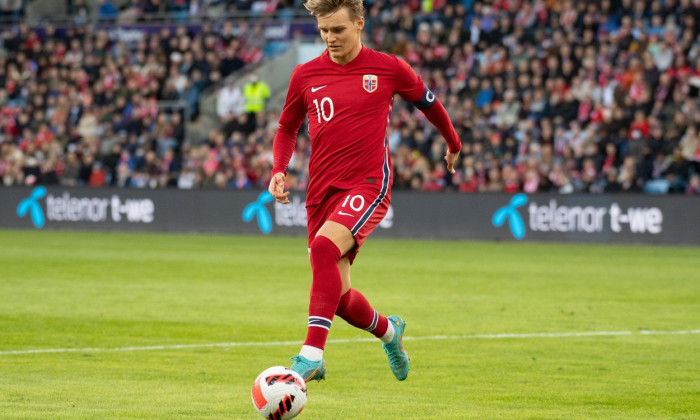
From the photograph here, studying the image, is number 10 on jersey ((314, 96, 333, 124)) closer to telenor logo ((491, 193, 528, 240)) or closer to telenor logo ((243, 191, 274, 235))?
telenor logo ((491, 193, 528, 240))

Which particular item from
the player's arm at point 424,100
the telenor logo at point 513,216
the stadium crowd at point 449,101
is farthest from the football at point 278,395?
the telenor logo at point 513,216

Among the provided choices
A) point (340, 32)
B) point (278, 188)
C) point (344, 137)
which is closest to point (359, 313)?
point (278, 188)

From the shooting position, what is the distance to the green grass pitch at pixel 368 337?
293 inches

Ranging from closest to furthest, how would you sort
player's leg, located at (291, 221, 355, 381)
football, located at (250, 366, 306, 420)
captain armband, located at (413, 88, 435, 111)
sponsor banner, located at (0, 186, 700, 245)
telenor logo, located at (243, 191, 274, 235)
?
1. football, located at (250, 366, 306, 420)
2. player's leg, located at (291, 221, 355, 381)
3. captain armband, located at (413, 88, 435, 111)
4. sponsor banner, located at (0, 186, 700, 245)
5. telenor logo, located at (243, 191, 274, 235)

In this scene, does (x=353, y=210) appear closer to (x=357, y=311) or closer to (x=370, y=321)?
(x=357, y=311)

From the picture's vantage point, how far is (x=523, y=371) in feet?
28.9

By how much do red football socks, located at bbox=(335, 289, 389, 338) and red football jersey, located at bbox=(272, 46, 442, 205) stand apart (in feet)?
2.07

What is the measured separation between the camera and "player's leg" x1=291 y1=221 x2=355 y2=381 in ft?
22.0

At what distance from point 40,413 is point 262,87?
25.1 meters

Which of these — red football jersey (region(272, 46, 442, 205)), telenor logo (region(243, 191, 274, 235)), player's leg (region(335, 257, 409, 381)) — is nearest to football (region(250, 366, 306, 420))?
player's leg (region(335, 257, 409, 381))

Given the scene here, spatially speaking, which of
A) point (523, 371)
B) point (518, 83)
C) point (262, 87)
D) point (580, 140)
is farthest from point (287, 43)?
point (523, 371)

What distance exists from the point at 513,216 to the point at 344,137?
59.5 feet

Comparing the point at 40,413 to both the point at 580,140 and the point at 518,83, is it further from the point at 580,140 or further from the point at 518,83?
the point at 518,83

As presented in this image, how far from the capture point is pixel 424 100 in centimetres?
777
